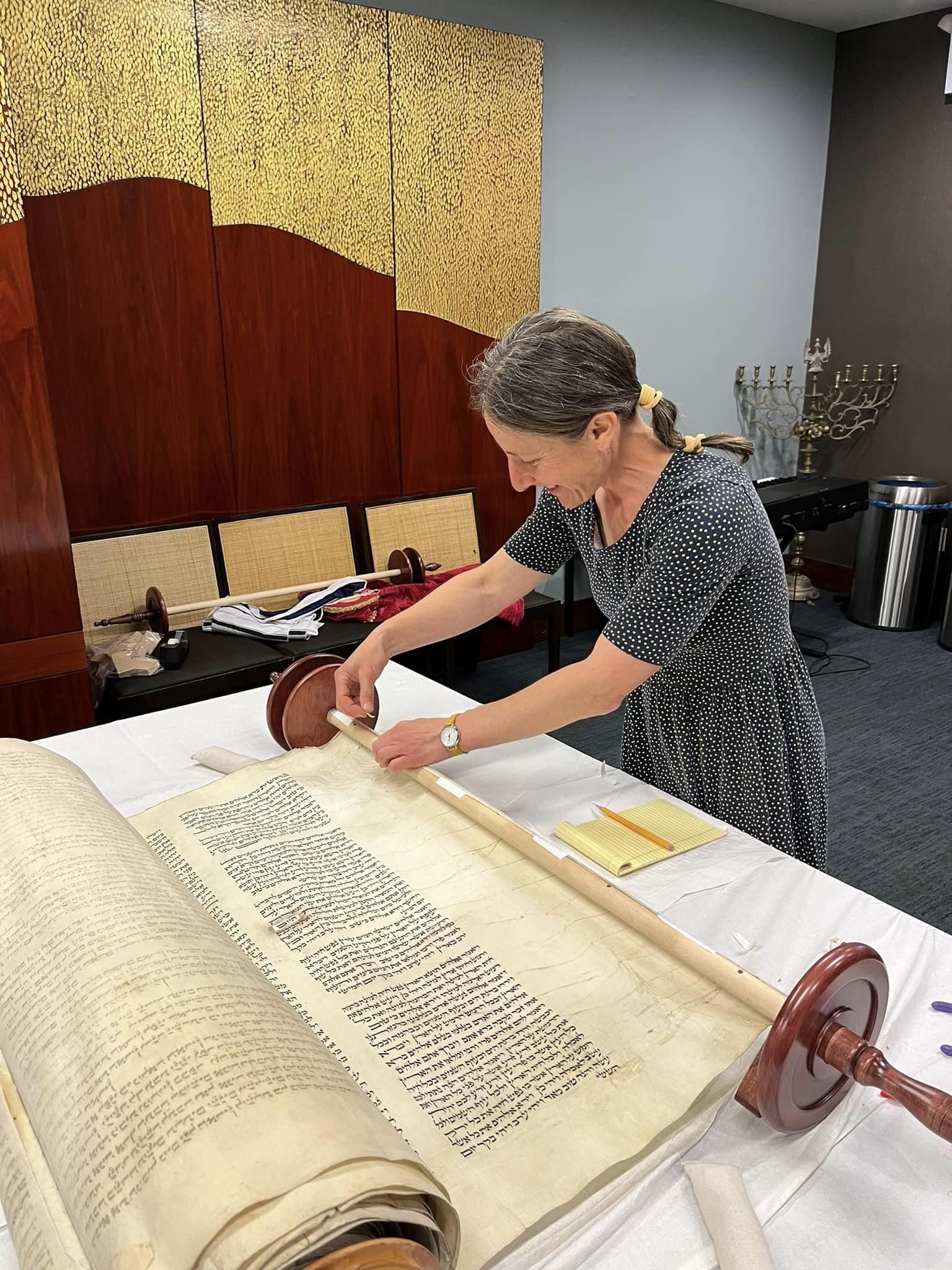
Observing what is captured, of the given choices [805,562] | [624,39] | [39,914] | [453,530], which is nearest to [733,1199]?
[39,914]

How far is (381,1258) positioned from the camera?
1.76 ft

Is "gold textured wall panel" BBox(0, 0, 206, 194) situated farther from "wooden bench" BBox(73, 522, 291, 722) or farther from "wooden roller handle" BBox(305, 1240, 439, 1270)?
"wooden roller handle" BBox(305, 1240, 439, 1270)

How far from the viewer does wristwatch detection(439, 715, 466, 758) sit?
1280mm

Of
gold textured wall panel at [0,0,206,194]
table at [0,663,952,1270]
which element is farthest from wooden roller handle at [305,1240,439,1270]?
gold textured wall panel at [0,0,206,194]

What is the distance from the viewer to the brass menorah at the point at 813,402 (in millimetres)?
4855

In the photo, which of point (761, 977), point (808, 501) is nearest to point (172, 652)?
point (761, 977)

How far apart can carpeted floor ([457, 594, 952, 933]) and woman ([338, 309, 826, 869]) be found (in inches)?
43.9

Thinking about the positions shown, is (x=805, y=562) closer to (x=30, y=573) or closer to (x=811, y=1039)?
(x=30, y=573)

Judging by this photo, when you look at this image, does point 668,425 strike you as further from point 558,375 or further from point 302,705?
point 302,705

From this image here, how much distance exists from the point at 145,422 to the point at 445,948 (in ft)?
8.39

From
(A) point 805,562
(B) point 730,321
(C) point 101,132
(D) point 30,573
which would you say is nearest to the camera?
(D) point 30,573

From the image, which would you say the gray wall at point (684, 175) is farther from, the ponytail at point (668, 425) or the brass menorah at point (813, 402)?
the ponytail at point (668, 425)

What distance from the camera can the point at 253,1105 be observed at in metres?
0.59

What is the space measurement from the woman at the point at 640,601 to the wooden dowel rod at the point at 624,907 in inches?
4.3
